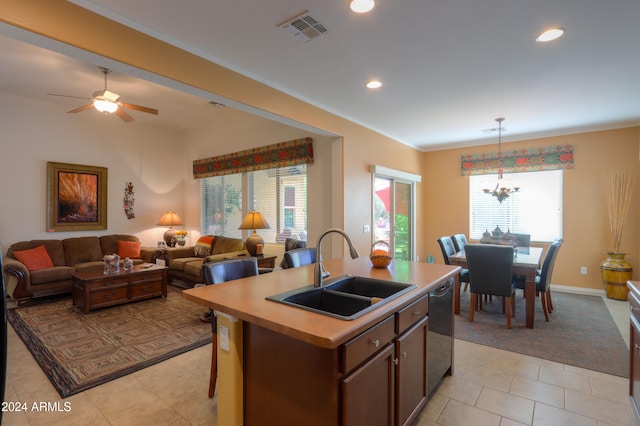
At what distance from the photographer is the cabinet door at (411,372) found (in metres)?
1.70

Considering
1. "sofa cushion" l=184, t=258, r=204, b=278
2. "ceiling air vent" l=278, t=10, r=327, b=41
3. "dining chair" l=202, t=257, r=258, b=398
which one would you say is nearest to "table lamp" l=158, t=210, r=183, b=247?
"sofa cushion" l=184, t=258, r=204, b=278

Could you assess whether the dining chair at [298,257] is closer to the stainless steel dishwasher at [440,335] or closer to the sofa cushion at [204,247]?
the stainless steel dishwasher at [440,335]

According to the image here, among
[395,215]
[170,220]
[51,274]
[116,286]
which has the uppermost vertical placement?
[395,215]

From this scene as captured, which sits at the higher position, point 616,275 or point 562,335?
point 616,275

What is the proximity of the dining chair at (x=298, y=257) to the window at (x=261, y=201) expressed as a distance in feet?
6.21

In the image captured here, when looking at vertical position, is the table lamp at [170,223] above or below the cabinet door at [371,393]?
above

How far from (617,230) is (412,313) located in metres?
4.90

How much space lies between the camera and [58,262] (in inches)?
202

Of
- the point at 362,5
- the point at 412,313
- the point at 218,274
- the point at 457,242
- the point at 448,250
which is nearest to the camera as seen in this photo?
the point at 412,313

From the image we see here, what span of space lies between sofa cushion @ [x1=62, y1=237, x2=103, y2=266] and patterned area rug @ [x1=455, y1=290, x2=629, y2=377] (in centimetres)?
588

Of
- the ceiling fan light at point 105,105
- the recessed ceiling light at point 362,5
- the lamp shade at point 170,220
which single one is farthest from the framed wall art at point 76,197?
the recessed ceiling light at point 362,5

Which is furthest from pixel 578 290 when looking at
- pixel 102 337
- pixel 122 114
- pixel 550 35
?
pixel 122 114

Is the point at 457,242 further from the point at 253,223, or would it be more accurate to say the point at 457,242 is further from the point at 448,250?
the point at 253,223

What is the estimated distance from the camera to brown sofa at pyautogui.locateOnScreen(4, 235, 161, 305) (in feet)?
14.2
